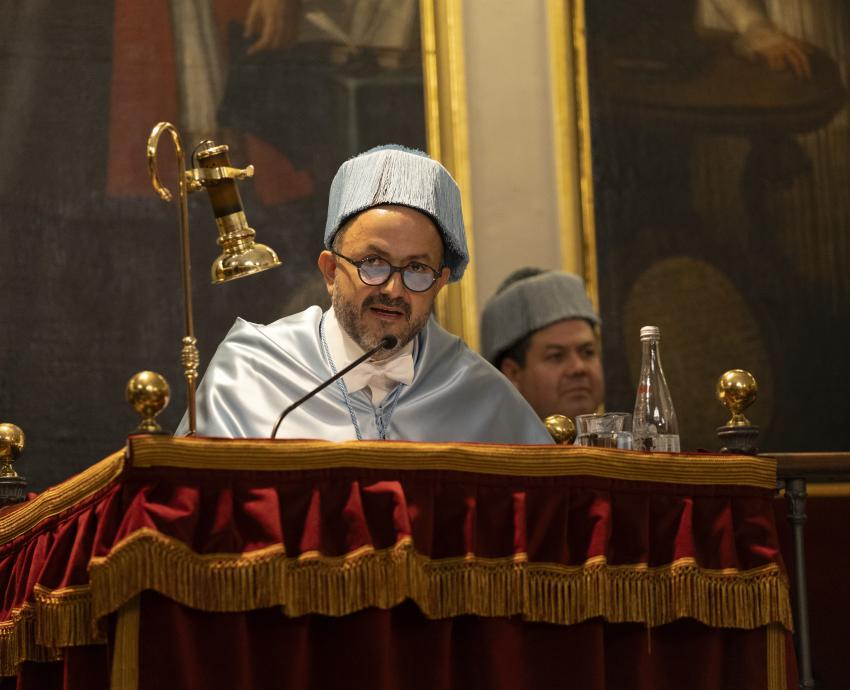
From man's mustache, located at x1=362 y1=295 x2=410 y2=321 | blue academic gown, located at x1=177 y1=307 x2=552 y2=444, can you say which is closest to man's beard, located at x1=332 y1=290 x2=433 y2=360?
man's mustache, located at x1=362 y1=295 x2=410 y2=321

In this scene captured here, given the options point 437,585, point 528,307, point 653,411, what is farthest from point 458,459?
point 528,307

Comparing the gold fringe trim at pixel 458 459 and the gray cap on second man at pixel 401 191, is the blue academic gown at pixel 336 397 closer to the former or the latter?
the gray cap on second man at pixel 401 191

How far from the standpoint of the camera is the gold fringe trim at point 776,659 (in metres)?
3.12

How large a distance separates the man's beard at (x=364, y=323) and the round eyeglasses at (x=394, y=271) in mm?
49

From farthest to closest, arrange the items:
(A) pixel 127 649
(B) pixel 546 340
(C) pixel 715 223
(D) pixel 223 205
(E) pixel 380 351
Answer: (C) pixel 715 223
(B) pixel 546 340
(E) pixel 380 351
(D) pixel 223 205
(A) pixel 127 649

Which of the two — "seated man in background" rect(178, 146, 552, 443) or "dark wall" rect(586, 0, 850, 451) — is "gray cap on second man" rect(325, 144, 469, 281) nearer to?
"seated man in background" rect(178, 146, 552, 443)

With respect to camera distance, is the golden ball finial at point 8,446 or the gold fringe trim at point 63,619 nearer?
the gold fringe trim at point 63,619

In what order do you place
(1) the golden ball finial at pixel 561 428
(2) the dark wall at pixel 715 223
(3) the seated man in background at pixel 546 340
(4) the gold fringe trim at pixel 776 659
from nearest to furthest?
1. (4) the gold fringe trim at pixel 776 659
2. (1) the golden ball finial at pixel 561 428
3. (3) the seated man in background at pixel 546 340
4. (2) the dark wall at pixel 715 223

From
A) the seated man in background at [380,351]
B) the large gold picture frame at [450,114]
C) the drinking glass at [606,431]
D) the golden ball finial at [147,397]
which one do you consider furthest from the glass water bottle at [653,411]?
the large gold picture frame at [450,114]

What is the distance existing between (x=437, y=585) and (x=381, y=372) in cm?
115

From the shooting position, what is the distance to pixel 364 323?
3.92m

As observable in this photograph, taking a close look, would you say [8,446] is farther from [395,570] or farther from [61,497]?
[395,570]

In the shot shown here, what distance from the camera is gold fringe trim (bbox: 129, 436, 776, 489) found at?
9.13 ft

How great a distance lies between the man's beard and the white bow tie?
0.03m
